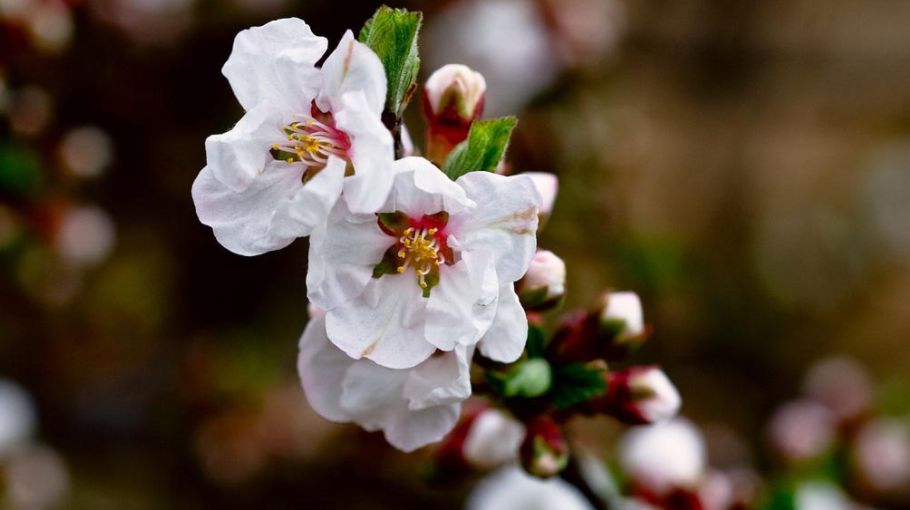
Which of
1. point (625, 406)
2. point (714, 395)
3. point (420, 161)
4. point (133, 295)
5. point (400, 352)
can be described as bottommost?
point (714, 395)

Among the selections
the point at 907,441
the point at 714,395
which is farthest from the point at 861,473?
the point at 714,395

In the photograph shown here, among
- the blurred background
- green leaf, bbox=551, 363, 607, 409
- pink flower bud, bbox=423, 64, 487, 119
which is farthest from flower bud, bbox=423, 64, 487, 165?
the blurred background

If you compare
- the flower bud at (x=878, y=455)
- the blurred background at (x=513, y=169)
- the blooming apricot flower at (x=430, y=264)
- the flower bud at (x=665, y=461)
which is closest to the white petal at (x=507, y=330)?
the blooming apricot flower at (x=430, y=264)

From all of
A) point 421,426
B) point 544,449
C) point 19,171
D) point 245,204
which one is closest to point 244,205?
point 245,204

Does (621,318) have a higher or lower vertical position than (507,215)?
lower

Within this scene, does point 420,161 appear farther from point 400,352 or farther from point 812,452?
point 812,452

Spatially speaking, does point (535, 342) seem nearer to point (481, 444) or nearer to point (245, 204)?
point (481, 444)

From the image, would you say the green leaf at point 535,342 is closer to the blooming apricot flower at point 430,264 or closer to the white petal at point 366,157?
the blooming apricot flower at point 430,264

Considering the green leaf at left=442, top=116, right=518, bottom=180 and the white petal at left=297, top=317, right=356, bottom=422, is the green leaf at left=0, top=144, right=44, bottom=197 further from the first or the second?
the green leaf at left=442, top=116, right=518, bottom=180
